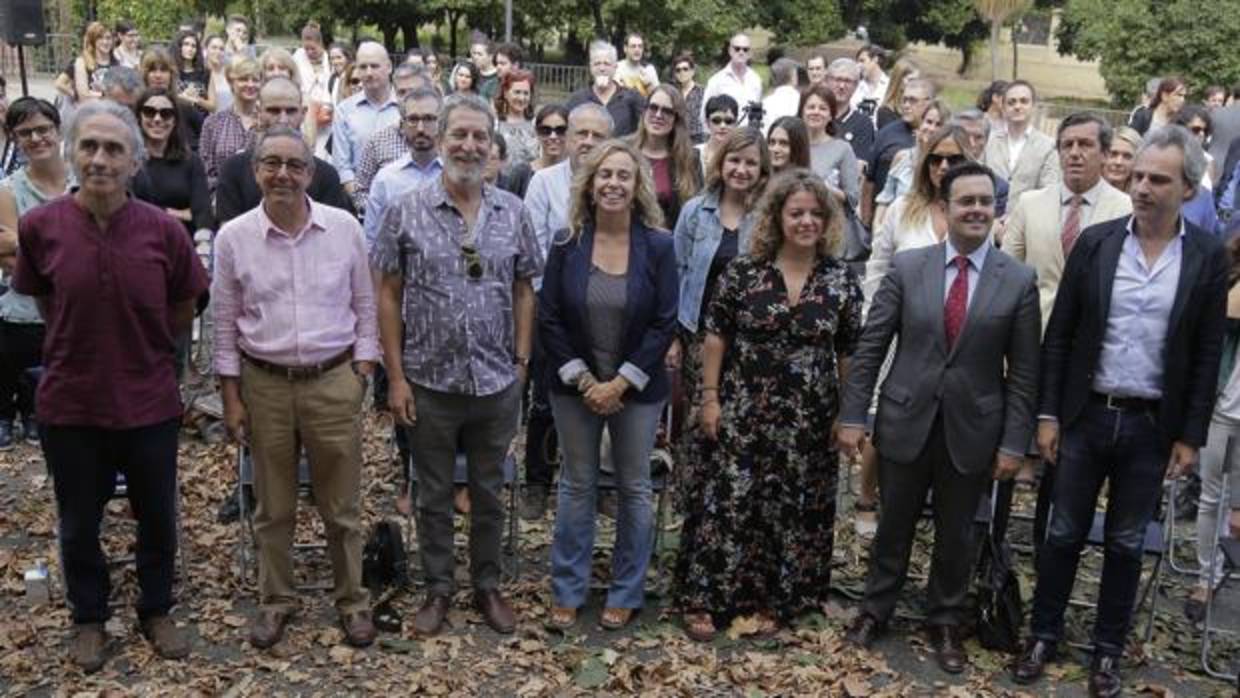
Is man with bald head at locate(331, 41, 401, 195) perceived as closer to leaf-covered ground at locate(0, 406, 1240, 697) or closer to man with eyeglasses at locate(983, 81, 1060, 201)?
leaf-covered ground at locate(0, 406, 1240, 697)

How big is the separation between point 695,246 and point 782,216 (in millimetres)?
772

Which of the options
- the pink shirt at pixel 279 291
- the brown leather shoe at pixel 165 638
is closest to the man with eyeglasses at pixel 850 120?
the pink shirt at pixel 279 291

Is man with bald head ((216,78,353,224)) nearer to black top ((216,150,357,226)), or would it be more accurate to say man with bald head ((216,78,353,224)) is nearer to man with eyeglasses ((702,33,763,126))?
black top ((216,150,357,226))

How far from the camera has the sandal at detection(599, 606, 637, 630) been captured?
539 centimetres

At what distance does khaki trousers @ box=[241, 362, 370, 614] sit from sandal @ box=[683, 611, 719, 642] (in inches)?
57.5

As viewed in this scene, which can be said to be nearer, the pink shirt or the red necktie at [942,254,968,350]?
the pink shirt

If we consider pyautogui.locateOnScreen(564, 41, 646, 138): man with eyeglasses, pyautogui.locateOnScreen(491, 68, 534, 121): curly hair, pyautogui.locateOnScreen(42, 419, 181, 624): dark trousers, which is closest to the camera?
pyautogui.locateOnScreen(42, 419, 181, 624): dark trousers

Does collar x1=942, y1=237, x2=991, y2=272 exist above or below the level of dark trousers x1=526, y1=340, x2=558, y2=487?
above

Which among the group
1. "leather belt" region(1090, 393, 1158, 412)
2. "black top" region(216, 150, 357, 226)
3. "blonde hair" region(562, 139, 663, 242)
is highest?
"blonde hair" region(562, 139, 663, 242)

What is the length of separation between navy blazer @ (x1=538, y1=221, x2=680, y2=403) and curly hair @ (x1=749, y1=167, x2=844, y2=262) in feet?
1.30

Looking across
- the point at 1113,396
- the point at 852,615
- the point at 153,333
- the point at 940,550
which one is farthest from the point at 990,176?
the point at 153,333

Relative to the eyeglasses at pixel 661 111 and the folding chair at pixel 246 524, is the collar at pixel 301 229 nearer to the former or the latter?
the folding chair at pixel 246 524

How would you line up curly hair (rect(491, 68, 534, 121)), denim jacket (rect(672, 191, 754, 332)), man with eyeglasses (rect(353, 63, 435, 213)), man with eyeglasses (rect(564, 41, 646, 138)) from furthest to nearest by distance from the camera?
1. man with eyeglasses (rect(564, 41, 646, 138))
2. curly hair (rect(491, 68, 534, 121))
3. man with eyeglasses (rect(353, 63, 435, 213))
4. denim jacket (rect(672, 191, 754, 332))

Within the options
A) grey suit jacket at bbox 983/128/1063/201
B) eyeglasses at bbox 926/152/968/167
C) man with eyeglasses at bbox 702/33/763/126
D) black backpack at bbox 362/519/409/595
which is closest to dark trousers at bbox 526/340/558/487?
black backpack at bbox 362/519/409/595
